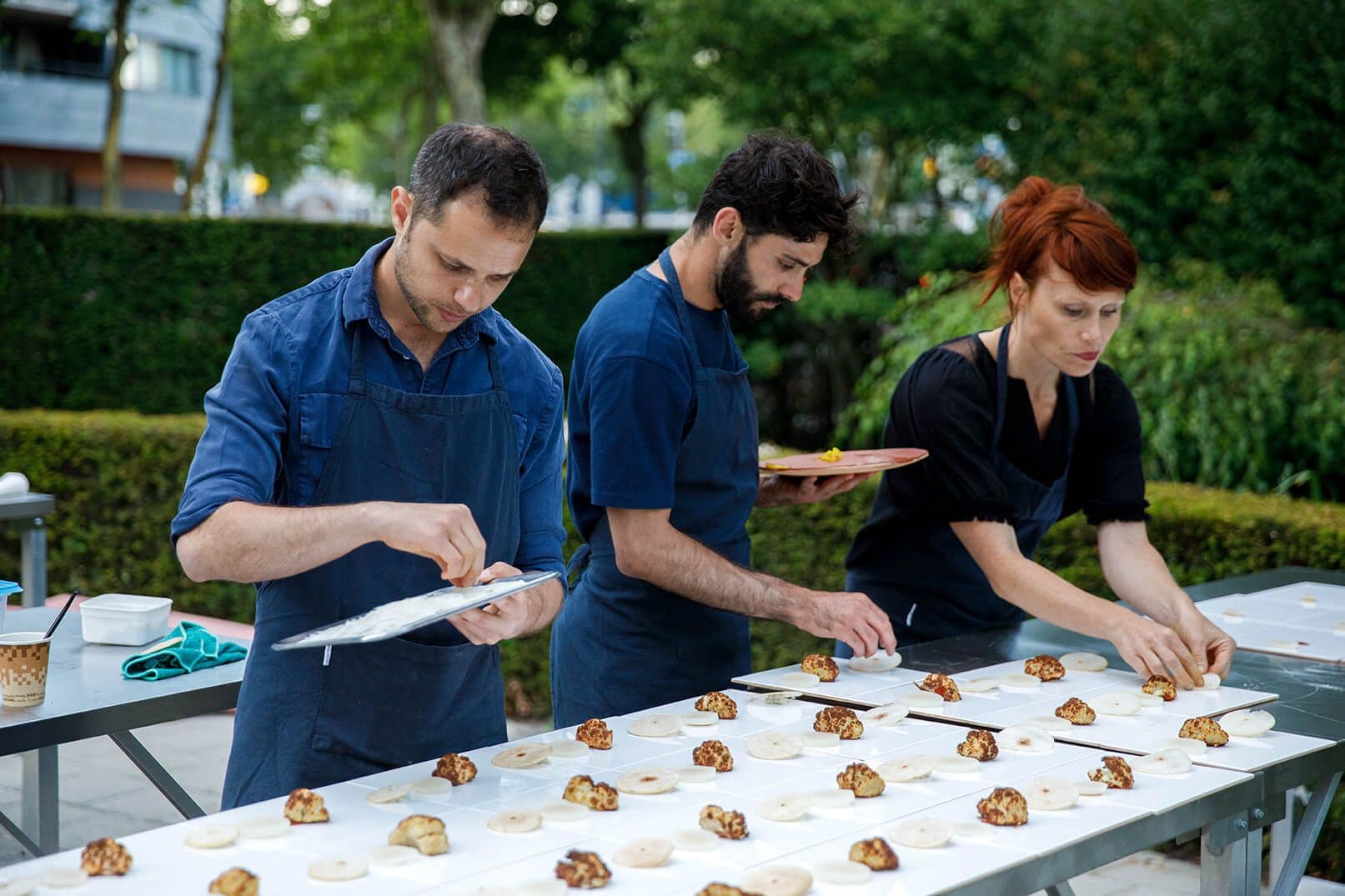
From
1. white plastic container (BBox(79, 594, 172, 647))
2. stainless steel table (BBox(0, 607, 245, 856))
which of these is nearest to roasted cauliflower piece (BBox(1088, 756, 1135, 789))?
stainless steel table (BBox(0, 607, 245, 856))

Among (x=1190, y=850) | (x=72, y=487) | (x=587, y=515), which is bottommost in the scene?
(x=1190, y=850)

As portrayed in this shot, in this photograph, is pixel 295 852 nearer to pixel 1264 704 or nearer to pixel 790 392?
pixel 1264 704

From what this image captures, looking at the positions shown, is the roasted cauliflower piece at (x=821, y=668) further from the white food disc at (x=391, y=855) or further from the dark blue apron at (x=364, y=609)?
the white food disc at (x=391, y=855)

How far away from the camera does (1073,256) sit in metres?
2.86

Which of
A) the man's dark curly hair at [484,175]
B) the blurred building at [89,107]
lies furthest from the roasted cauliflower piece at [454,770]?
the blurred building at [89,107]

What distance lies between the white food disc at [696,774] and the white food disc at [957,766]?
1.10 feet

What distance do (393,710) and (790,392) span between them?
33.8 ft

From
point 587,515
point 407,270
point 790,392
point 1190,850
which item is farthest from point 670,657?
point 790,392

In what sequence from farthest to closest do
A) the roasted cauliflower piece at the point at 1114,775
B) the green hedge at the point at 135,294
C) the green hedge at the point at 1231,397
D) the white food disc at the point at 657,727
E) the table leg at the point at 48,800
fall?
the green hedge at the point at 135,294, the green hedge at the point at 1231,397, the table leg at the point at 48,800, the white food disc at the point at 657,727, the roasted cauliflower piece at the point at 1114,775

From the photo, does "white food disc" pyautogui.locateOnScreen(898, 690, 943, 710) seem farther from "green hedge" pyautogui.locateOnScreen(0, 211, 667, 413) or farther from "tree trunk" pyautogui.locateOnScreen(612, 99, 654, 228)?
"tree trunk" pyautogui.locateOnScreen(612, 99, 654, 228)

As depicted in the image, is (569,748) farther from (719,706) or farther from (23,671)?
(23,671)

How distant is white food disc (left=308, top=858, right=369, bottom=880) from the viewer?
1.63 metres

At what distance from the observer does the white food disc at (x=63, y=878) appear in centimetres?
160

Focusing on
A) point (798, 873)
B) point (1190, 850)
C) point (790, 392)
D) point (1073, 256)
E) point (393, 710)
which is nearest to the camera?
point (798, 873)
